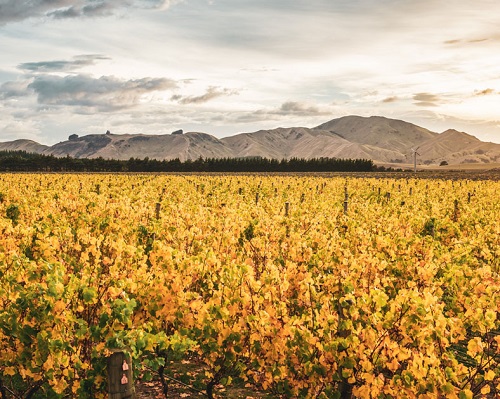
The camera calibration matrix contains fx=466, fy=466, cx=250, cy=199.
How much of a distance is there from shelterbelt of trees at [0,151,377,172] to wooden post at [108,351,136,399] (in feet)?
315

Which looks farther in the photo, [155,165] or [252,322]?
[155,165]

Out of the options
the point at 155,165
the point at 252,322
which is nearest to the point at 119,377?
the point at 252,322

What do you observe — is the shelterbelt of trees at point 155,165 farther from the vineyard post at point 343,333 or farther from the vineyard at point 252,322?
the vineyard post at point 343,333

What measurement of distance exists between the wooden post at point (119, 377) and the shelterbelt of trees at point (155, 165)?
96.1m

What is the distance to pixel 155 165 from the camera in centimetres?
10356

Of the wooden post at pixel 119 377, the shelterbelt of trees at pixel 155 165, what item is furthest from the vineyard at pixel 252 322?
the shelterbelt of trees at pixel 155 165

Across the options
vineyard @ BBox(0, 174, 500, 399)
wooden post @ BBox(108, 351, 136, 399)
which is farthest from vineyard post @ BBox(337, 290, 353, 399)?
wooden post @ BBox(108, 351, 136, 399)

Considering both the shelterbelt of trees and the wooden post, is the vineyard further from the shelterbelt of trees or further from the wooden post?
the shelterbelt of trees

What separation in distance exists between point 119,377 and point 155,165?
10169 centimetres

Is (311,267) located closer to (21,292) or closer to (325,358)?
(325,358)

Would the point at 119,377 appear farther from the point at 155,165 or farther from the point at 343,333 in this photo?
the point at 155,165

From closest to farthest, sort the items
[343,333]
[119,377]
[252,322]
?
[119,377]
[343,333]
[252,322]

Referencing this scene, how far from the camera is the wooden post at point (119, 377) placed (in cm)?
423

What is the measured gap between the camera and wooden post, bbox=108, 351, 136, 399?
4.23 m
